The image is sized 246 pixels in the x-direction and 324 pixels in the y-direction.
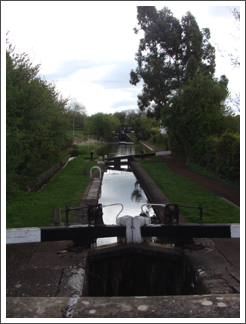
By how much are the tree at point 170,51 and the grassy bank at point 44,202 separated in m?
16.8

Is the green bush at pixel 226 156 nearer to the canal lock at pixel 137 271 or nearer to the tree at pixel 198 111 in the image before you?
the tree at pixel 198 111

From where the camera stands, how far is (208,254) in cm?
557

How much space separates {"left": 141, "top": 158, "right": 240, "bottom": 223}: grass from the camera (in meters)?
7.94

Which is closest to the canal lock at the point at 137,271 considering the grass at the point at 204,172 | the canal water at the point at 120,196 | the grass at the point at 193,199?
the canal water at the point at 120,196

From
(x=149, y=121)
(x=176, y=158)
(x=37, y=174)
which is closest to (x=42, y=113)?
(x=37, y=174)

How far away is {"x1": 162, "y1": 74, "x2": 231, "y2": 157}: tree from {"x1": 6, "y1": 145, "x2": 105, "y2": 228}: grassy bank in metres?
8.22

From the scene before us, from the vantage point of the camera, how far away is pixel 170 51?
28.7m

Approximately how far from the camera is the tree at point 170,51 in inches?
1091

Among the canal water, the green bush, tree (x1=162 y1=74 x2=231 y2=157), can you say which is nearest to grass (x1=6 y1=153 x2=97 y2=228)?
the canal water

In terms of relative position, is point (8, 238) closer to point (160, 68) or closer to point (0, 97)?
point (0, 97)

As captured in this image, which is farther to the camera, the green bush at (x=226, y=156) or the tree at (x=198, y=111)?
the tree at (x=198, y=111)

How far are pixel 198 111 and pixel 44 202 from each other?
12.9 metres

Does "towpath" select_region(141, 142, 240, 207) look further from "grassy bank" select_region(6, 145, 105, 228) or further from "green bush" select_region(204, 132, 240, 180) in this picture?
"grassy bank" select_region(6, 145, 105, 228)

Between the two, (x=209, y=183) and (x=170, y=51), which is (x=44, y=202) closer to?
(x=209, y=183)
